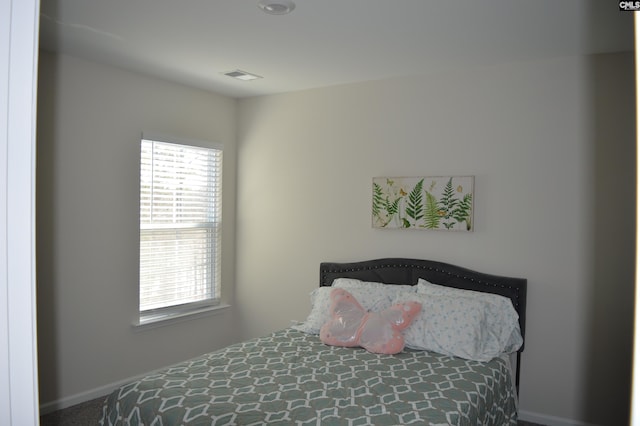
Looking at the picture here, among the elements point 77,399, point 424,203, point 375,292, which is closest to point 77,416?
point 77,399

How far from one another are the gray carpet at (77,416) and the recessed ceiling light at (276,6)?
9.21 feet

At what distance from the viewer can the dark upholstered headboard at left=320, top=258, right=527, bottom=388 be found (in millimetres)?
3457

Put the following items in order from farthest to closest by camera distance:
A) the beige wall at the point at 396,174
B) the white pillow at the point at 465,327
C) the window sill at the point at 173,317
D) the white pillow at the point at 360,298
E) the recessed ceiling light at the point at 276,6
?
1. the window sill at the point at 173,317
2. the white pillow at the point at 360,298
3. the beige wall at the point at 396,174
4. the white pillow at the point at 465,327
5. the recessed ceiling light at the point at 276,6

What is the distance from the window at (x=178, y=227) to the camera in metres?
4.11

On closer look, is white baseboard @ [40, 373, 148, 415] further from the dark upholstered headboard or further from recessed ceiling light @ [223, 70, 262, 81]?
recessed ceiling light @ [223, 70, 262, 81]

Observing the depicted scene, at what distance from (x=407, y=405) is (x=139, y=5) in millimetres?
2391

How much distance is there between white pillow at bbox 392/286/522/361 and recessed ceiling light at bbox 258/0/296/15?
2029 millimetres

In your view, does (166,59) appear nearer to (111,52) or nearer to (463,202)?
(111,52)

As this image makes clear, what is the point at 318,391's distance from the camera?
2.58 m

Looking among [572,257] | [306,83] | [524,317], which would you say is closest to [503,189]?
[572,257]

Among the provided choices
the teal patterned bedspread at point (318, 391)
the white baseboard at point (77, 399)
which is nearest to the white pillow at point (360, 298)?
the teal patterned bedspread at point (318, 391)

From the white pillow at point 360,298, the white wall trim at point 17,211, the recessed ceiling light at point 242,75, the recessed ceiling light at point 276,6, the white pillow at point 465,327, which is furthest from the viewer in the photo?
the recessed ceiling light at point 242,75

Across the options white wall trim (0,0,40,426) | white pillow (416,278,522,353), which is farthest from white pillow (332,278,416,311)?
white wall trim (0,0,40,426)

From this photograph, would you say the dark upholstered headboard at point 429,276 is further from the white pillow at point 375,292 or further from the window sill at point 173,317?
the window sill at point 173,317
